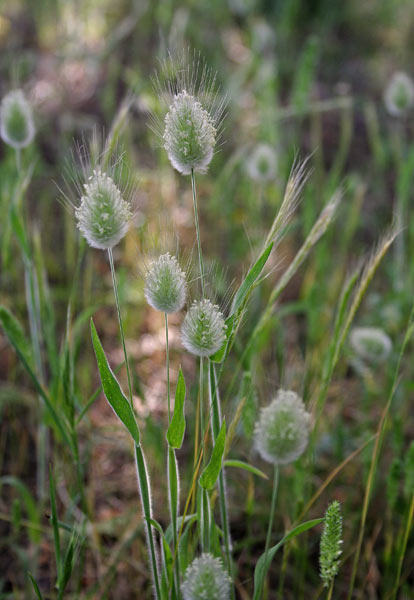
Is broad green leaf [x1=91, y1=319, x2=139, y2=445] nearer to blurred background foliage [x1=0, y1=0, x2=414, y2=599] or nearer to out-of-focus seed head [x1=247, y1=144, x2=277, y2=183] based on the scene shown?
blurred background foliage [x1=0, y1=0, x2=414, y2=599]

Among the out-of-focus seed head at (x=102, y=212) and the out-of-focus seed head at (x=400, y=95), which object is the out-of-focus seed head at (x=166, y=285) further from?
the out-of-focus seed head at (x=400, y=95)

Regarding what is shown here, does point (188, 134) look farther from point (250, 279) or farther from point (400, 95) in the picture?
point (400, 95)

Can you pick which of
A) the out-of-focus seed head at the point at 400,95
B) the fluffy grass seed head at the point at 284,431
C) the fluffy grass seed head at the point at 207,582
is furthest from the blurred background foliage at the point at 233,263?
the fluffy grass seed head at the point at 207,582

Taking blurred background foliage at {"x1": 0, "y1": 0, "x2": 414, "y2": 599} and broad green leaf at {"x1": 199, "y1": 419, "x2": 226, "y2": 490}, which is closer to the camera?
broad green leaf at {"x1": 199, "y1": 419, "x2": 226, "y2": 490}

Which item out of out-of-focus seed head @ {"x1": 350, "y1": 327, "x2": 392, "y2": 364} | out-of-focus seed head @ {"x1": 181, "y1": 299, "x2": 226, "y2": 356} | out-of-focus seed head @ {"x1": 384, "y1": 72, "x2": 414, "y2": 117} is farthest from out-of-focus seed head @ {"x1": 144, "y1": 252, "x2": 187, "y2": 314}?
out-of-focus seed head @ {"x1": 384, "y1": 72, "x2": 414, "y2": 117}

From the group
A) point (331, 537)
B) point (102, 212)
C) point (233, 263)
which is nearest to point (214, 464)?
point (331, 537)

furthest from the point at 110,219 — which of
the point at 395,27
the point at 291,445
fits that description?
the point at 395,27
